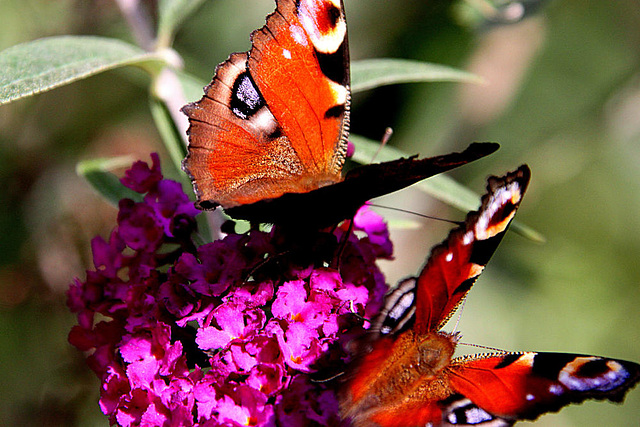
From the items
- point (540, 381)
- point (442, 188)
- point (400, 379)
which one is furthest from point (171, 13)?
point (540, 381)

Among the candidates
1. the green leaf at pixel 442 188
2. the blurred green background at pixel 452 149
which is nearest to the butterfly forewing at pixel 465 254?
the green leaf at pixel 442 188

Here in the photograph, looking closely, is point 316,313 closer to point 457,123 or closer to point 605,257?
point 457,123

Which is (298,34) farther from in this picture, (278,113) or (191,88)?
(191,88)

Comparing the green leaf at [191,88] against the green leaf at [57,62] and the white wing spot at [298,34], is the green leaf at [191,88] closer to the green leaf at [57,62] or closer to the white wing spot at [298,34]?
the green leaf at [57,62]

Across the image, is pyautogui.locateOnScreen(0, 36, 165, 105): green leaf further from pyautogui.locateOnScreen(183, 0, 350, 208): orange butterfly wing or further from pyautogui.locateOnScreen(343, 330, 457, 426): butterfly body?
pyautogui.locateOnScreen(343, 330, 457, 426): butterfly body

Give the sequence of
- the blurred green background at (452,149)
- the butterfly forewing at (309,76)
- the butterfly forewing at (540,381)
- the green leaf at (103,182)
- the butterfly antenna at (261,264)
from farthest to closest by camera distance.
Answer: the blurred green background at (452,149) → the green leaf at (103,182) → the butterfly forewing at (309,76) → the butterfly antenna at (261,264) → the butterfly forewing at (540,381)

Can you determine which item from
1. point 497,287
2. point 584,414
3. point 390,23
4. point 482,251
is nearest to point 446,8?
point 390,23

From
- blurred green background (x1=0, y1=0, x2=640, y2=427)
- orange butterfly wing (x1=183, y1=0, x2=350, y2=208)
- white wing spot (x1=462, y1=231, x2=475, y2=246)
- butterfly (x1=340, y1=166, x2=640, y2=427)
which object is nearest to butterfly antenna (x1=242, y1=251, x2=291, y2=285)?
orange butterfly wing (x1=183, y1=0, x2=350, y2=208)
